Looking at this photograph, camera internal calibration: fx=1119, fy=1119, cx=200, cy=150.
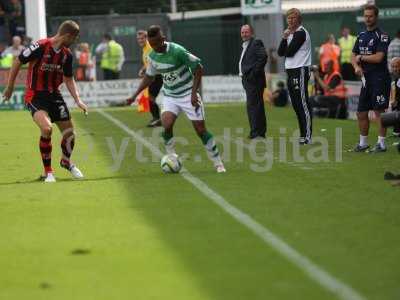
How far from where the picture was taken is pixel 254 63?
62.0 feet

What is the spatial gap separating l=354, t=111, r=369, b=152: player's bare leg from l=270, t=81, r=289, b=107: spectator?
11909mm

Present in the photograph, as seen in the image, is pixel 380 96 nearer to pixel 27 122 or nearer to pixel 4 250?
pixel 4 250

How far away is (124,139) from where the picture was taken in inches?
761

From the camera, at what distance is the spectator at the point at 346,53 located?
31.7 m

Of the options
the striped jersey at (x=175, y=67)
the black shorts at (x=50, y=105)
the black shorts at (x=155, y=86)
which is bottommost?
the black shorts at (x=155, y=86)

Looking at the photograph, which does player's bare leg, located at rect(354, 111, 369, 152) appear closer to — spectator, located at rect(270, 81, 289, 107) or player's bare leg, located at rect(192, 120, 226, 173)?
player's bare leg, located at rect(192, 120, 226, 173)

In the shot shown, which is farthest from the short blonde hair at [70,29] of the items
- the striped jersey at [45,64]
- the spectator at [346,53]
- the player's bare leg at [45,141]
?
the spectator at [346,53]

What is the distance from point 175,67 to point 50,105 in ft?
5.12

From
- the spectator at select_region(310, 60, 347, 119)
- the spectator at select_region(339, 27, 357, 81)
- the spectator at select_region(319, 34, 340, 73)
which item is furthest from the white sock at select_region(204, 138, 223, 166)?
the spectator at select_region(339, 27, 357, 81)

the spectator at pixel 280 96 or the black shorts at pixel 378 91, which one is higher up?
the black shorts at pixel 378 91

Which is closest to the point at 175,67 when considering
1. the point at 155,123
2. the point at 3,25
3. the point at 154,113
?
the point at 155,123

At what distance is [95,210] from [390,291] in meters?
4.35

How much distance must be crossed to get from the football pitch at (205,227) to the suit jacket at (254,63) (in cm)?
234

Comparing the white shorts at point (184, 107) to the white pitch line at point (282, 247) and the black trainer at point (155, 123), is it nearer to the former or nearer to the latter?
the white pitch line at point (282, 247)
